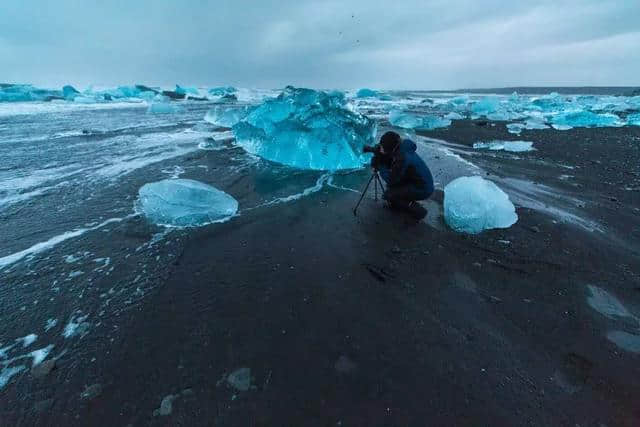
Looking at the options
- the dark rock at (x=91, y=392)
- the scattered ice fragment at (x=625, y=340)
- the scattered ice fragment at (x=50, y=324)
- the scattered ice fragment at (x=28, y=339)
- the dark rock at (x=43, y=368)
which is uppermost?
the dark rock at (x=91, y=392)

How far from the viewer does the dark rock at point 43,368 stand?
1.93m

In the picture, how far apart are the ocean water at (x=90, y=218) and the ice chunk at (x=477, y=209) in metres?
1.82

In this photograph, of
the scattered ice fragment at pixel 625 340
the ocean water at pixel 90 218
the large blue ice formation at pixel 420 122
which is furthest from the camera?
the large blue ice formation at pixel 420 122

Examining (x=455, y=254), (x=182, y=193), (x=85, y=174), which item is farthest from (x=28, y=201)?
(x=455, y=254)

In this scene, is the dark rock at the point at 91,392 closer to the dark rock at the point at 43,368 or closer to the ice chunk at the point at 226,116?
the dark rock at the point at 43,368

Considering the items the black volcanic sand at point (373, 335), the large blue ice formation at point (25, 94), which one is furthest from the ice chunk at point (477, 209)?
the large blue ice formation at point (25, 94)

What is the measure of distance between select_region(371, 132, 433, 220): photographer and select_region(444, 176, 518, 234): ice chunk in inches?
15.0

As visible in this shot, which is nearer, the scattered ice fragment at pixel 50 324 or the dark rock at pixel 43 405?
the dark rock at pixel 43 405

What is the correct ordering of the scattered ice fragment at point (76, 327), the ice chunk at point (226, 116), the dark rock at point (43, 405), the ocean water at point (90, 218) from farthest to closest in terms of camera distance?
the ice chunk at point (226, 116)
the ocean water at point (90, 218)
the scattered ice fragment at point (76, 327)
the dark rock at point (43, 405)

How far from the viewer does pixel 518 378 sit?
6.21 feet

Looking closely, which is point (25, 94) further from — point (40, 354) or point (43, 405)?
point (43, 405)

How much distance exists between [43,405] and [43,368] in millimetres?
350

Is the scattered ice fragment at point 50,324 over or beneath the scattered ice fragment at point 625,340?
over

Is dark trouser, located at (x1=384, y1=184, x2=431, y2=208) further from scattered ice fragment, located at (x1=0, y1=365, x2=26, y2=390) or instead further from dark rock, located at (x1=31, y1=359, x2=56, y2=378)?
scattered ice fragment, located at (x1=0, y1=365, x2=26, y2=390)
